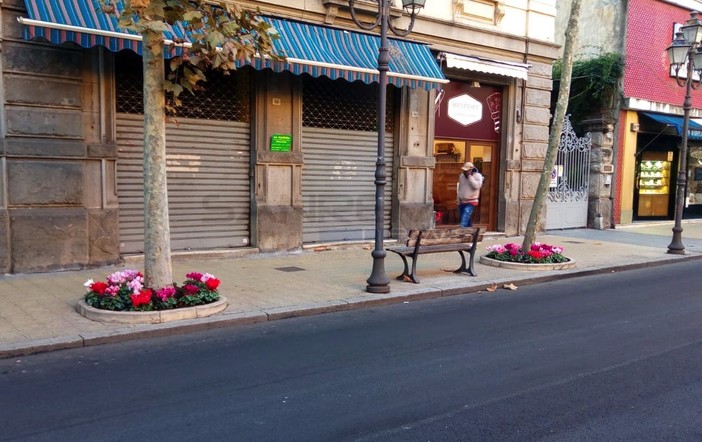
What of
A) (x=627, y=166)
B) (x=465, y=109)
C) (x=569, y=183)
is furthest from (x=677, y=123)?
(x=465, y=109)

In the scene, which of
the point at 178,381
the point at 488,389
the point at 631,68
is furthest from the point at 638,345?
the point at 631,68

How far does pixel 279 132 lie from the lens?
11.8 m

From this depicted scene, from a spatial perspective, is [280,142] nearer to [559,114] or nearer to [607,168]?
[559,114]

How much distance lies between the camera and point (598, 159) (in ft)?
60.5

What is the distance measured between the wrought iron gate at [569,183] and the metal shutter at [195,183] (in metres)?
9.72

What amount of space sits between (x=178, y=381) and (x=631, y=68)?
1814cm

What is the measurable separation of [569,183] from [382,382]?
1470 centimetres

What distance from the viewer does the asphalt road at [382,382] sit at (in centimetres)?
408

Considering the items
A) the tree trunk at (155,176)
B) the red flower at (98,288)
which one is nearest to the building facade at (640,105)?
the tree trunk at (155,176)

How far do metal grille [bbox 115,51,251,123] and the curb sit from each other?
473 cm

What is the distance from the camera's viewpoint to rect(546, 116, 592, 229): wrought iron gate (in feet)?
57.6

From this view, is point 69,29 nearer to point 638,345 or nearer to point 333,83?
point 333,83

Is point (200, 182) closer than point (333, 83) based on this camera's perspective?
Yes

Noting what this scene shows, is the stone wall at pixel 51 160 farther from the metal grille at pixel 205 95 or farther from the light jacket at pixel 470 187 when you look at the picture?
the light jacket at pixel 470 187
